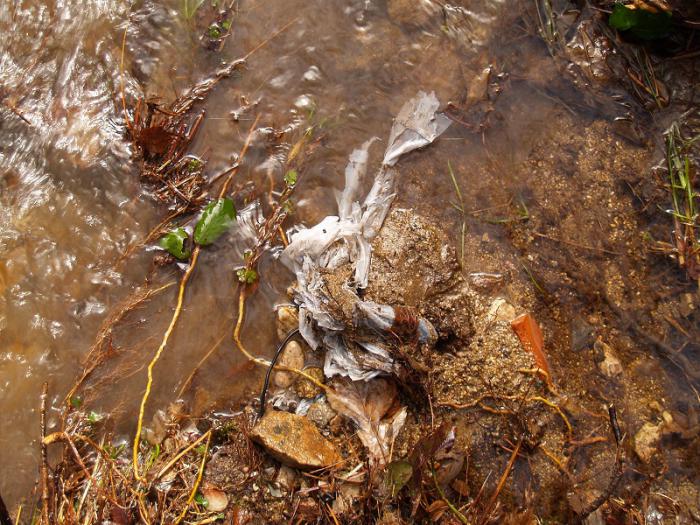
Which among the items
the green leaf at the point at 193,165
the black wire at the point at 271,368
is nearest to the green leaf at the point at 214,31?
the green leaf at the point at 193,165

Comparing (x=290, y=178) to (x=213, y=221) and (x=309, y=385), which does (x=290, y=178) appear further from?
→ (x=309, y=385)

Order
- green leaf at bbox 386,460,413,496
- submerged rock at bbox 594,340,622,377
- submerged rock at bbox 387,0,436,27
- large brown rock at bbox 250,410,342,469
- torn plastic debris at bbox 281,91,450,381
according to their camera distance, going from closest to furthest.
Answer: green leaf at bbox 386,460,413,496
large brown rock at bbox 250,410,342,469
torn plastic debris at bbox 281,91,450,381
submerged rock at bbox 594,340,622,377
submerged rock at bbox 387,0,436,27

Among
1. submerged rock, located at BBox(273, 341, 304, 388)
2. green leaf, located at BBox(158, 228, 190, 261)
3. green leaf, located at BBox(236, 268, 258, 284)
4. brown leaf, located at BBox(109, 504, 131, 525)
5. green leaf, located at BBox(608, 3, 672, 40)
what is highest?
green leaf, located at BBox(608, 3, 672, 40)

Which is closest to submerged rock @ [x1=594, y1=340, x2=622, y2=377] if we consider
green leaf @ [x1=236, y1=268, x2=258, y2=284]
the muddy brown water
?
the muddy brown water

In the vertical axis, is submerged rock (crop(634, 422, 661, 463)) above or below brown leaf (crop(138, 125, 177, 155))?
below

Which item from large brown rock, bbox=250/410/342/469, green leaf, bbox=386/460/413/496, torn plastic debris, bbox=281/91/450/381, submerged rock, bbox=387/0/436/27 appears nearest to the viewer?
green leaf, bbox=386/460/413/496

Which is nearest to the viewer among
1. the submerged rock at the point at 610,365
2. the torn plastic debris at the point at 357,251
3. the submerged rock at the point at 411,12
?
the torn plastic debris at the point at 357,251

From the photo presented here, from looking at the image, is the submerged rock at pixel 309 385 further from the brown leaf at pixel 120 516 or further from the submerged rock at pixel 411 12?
the submerged rock at pixel 411 12

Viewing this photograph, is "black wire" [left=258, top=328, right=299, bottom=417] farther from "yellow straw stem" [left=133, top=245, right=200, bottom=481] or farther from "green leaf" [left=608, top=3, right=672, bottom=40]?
"green leaf" [left=608, top=3, right=672, bottom=40]
